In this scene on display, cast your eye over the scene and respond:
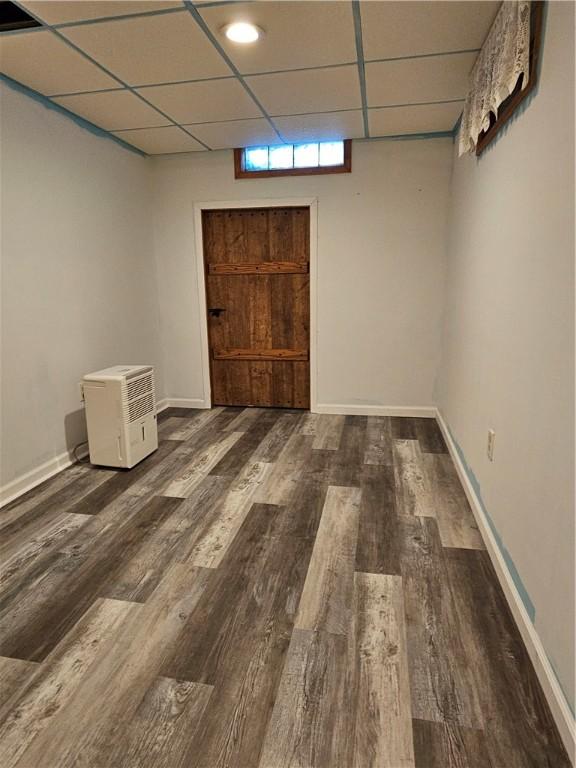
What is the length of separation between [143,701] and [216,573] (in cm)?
63

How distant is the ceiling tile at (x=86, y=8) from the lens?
1846mm

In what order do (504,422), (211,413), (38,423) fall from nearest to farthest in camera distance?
(504,422)
(38,423)
(211,413)

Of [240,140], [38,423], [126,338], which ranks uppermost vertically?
[240,140]

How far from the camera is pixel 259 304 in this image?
4.31m

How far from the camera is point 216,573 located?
1963 millimetres

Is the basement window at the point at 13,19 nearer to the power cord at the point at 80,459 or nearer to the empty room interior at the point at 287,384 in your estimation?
the empty room interior at the point at 287,384

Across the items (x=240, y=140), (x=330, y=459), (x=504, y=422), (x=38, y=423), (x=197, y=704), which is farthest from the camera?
(x=240, y=140)

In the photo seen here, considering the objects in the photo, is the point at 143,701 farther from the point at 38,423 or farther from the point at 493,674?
the point at 38,423

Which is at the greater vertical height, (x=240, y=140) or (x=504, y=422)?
(x=240, y=140)

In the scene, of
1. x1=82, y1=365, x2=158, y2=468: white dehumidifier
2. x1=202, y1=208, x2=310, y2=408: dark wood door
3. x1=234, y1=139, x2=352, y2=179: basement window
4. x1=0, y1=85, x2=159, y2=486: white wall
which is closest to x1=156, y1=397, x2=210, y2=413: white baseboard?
x1=202, y1=208, x2=310, y2=408: dark wood door

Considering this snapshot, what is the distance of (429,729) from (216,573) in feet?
3.30

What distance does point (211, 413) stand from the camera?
14.4 ft

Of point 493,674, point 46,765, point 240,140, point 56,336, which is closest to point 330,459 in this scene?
point 493,674

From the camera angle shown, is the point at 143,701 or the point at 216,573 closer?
the point at 143,701
